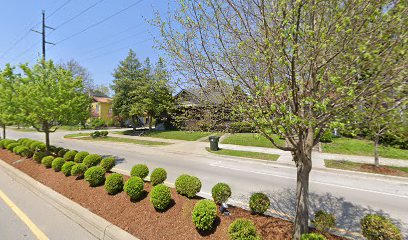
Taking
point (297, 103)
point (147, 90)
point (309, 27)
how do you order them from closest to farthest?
point (309, 27)
point (297, 103)
point (147, 90)

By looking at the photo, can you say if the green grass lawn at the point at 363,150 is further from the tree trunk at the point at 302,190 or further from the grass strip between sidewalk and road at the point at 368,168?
the tree trunk at the point at 302,190

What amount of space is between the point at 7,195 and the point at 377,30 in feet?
31.4

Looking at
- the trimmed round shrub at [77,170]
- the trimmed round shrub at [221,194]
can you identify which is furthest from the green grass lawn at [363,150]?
the trimmed round shrub at [77,170]

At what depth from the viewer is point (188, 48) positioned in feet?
10.5

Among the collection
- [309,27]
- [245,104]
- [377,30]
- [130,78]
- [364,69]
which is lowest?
[245,104]

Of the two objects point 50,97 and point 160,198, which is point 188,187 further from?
point 50,97

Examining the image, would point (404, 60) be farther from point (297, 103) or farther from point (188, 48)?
point (188, 48)

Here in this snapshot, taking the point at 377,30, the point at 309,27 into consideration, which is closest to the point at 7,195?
the point at 309,27

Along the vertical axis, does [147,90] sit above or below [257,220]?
above

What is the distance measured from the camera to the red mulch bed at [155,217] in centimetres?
381

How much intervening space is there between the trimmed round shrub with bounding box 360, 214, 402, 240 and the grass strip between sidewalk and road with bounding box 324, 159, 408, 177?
7960mm

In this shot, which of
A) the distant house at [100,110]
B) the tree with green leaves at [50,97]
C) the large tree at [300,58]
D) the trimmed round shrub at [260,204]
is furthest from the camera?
the distant house at [100,110]

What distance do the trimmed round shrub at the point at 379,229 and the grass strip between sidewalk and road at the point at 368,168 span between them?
796 cm

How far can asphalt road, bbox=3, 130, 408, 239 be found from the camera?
5.66 m
